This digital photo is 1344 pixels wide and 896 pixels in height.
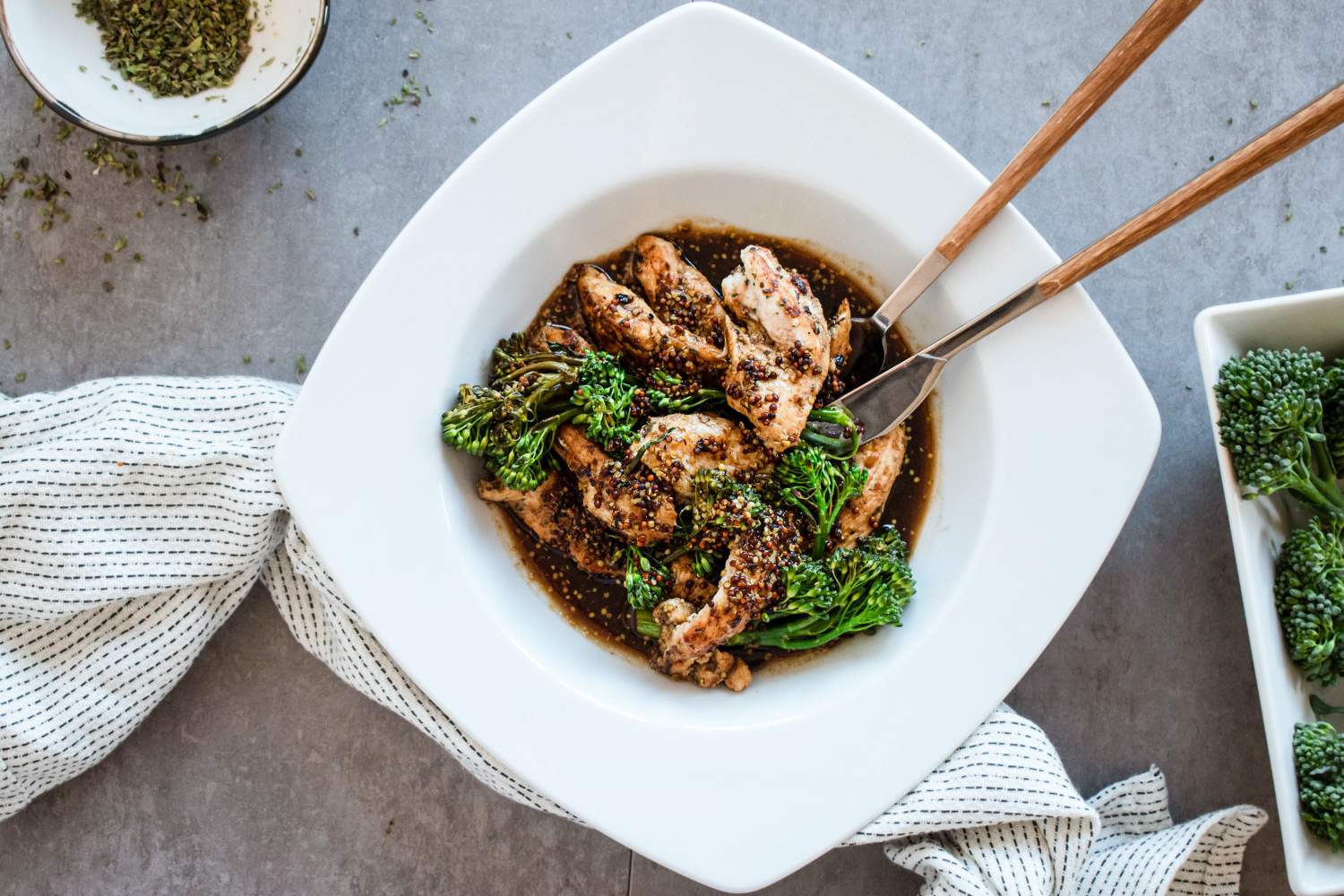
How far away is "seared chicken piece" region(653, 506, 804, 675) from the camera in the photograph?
285cm

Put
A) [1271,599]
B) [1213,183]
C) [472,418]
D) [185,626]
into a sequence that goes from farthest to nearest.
Result: [185,626], [1271,599], [472,418], [1213,183]

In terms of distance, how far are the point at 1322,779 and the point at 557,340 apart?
2.77 m

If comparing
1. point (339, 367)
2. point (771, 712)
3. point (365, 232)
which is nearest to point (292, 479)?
point (339, 367)

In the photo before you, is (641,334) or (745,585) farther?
(641,334)

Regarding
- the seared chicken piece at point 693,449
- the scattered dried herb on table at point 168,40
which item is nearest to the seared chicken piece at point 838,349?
the seared chicken piece at point 693,449

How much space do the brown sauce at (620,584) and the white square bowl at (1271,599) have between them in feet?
2.96

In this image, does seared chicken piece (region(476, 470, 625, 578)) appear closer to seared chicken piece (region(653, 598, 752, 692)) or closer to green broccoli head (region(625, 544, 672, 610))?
green broccoli head (region(625, 544, 672, 610))

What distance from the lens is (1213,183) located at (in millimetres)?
2498

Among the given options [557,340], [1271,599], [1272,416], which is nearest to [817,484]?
[557,340]

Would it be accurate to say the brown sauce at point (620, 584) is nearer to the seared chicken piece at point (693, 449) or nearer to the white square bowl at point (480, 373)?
the white square bowl at point (480, 373)

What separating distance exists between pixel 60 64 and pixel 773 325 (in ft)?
8.08

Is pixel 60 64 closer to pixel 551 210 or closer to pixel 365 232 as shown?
pixel 365 232

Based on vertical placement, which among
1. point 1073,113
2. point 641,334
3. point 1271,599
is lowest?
point 641,334

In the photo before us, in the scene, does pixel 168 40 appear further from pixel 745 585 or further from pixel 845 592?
pixel 845 592
